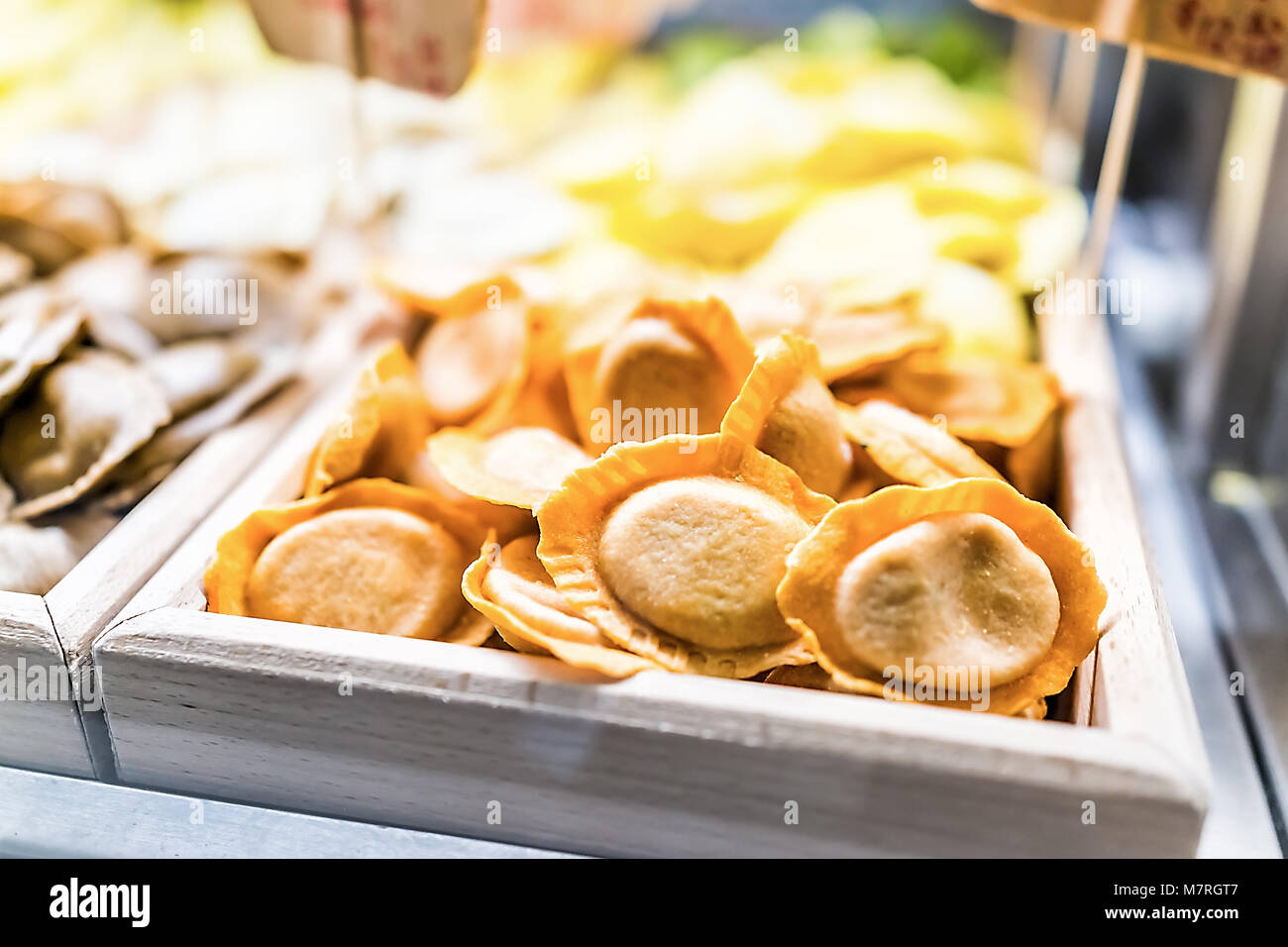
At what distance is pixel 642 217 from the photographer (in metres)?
1.40

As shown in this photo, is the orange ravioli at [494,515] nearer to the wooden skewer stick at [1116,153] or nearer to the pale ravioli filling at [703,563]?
the pale ravioli filling at [703,563]

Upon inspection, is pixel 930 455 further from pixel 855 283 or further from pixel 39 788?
pixel 39 788

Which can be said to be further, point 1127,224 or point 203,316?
point 1127,224

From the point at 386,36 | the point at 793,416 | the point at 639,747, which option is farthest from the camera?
the point at 386,36

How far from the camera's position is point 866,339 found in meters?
0.95

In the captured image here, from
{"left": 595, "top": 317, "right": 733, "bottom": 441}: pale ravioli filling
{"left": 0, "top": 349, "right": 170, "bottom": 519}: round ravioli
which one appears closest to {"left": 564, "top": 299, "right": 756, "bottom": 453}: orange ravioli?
{"left": 595, "top": 317, "right": 733, "bottom": 441}: pale ravioli filling

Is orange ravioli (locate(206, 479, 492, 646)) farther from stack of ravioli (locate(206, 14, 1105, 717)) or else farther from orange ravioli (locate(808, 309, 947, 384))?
orange ravioli (locate(808, 309, 947, 384))

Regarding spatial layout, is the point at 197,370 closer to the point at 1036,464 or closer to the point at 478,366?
the point at 478,366

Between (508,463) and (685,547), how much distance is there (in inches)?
8.7

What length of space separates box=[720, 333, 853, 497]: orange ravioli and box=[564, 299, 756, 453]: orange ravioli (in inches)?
2.1

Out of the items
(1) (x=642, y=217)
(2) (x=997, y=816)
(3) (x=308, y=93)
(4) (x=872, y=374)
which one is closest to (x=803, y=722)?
(2) (x=997, y=816)

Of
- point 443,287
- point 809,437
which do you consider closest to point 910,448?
point 809,437

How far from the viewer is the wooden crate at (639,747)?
597 mm
